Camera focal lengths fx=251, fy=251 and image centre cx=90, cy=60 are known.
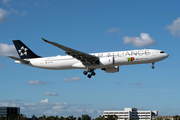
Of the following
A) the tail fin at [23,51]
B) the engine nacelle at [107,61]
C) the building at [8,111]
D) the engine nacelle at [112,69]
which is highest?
the tail fin at [23,51]

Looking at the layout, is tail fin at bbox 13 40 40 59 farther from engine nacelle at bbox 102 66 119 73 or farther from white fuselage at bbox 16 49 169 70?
engine nacelle at bbox 102 66 119 73

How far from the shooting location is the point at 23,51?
190ft

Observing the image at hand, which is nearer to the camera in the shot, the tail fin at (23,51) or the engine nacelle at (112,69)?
the engine nacelle at (112,69)

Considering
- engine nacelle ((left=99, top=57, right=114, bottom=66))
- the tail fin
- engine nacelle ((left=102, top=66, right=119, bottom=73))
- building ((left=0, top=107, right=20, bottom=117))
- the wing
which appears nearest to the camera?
the wing

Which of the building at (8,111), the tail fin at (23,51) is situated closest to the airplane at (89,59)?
the tail fin at (23,51)

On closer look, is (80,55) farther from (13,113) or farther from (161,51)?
(13,113)

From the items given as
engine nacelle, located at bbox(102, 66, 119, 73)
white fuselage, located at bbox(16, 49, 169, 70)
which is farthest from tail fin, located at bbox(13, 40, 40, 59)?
engine nacelle, located at bbox(102, 66, 119, 73)

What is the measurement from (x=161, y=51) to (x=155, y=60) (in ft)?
7.39

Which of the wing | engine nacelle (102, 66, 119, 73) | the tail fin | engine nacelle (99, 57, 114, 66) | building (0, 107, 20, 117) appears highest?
the tail fin

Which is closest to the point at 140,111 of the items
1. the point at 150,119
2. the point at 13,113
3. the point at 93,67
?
the point at 150,119

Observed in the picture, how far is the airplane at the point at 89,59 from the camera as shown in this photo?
159 feet

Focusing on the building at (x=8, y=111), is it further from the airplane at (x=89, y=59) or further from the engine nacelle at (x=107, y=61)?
the engine nacelle at (x=107, y=61)

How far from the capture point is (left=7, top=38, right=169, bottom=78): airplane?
159ft

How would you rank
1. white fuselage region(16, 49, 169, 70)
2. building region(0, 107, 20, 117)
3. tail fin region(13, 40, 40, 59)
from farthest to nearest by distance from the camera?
building region(0, 107, 20, 117)
tail fin region(13, 40, 40, 59)
white fuselage region(16, 49, 169, 70)
